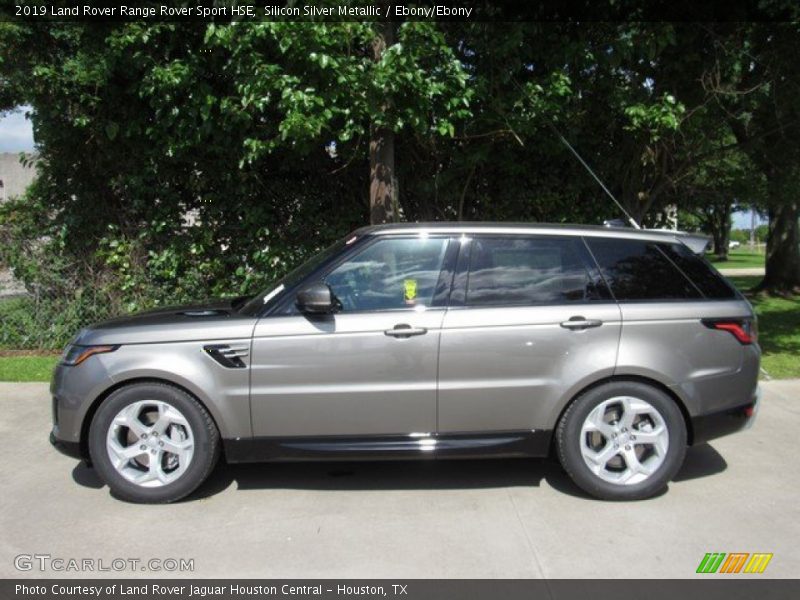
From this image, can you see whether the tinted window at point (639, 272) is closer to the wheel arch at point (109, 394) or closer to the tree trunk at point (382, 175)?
the wheel arch at point (109, 394)

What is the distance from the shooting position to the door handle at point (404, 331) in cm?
398

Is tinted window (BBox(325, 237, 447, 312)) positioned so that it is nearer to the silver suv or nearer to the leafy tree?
the silver suv

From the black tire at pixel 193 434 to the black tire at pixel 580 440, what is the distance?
218 centimetres

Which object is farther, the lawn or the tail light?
the lawn

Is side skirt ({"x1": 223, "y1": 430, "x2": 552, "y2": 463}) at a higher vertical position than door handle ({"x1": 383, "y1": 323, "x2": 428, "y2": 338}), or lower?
lower

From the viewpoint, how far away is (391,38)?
6.89 metres

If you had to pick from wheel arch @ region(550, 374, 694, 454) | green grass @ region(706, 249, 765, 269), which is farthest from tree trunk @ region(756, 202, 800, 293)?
green grass @ region(706, 249, 765, 269)

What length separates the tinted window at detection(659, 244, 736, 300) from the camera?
14.0 ft

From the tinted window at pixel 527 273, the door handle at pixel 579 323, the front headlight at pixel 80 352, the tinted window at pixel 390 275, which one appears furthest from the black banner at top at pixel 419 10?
the door handle at pixel 579 323

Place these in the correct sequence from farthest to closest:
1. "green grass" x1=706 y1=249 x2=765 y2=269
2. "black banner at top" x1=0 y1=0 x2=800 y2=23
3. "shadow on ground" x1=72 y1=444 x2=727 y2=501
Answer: "green grass" x1=706 y1=249 x2=765 y2=269, "black banner at top" x1=0 y1=0 x2=800 y2=23, "shadow on ground" x1=72 y1=444 x2=727 y2=501

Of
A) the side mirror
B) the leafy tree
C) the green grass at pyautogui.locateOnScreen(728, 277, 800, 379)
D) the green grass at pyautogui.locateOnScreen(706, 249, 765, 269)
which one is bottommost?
the green grass at pyautogui.locateOnScreen(706, 249, 765, 269)

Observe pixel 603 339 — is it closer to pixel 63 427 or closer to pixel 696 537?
pixel 696 537

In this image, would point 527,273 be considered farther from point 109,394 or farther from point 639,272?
point 109,394
